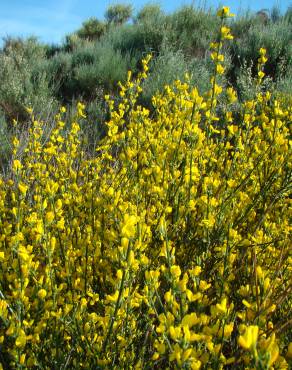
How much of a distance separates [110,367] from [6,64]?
677 centimetres

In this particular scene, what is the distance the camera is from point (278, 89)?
5.51 metres

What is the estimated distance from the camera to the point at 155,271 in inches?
50.8

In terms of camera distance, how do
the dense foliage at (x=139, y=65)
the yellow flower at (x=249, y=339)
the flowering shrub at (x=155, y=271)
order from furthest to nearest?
the dense foliage at (x=139, y=65)
the flowering shrub at (x=155, y=271)
the yellow flower at (x=249, y=339)

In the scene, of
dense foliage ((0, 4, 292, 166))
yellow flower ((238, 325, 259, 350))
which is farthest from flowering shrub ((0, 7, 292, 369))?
dense foliage ((0, 4, 292, 166))

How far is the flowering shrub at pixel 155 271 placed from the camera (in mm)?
1194

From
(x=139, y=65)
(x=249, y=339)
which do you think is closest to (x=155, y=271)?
(x=249, y=339)

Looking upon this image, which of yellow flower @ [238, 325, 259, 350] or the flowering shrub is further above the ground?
yellow flower @ [238, 325, 259, 350]

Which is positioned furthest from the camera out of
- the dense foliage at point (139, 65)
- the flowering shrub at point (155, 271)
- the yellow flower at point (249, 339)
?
the dense foliage at point (139, 65)

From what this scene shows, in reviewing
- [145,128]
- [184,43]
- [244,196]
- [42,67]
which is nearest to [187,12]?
[184,43]

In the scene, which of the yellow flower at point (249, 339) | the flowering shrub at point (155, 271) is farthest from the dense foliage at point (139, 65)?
the yellow flower at point (249, 339)

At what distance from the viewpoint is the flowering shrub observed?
1194 mm

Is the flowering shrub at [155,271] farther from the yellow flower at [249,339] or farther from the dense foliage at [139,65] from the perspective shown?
the dense foliage at [139,65]

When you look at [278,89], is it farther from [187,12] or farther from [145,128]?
[187,12]

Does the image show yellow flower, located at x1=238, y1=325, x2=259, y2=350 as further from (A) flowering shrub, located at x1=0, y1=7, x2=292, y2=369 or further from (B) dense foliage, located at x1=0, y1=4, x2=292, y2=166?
(B) dense foliage, located at x1=0, y1=4, x2=292, y2=166
